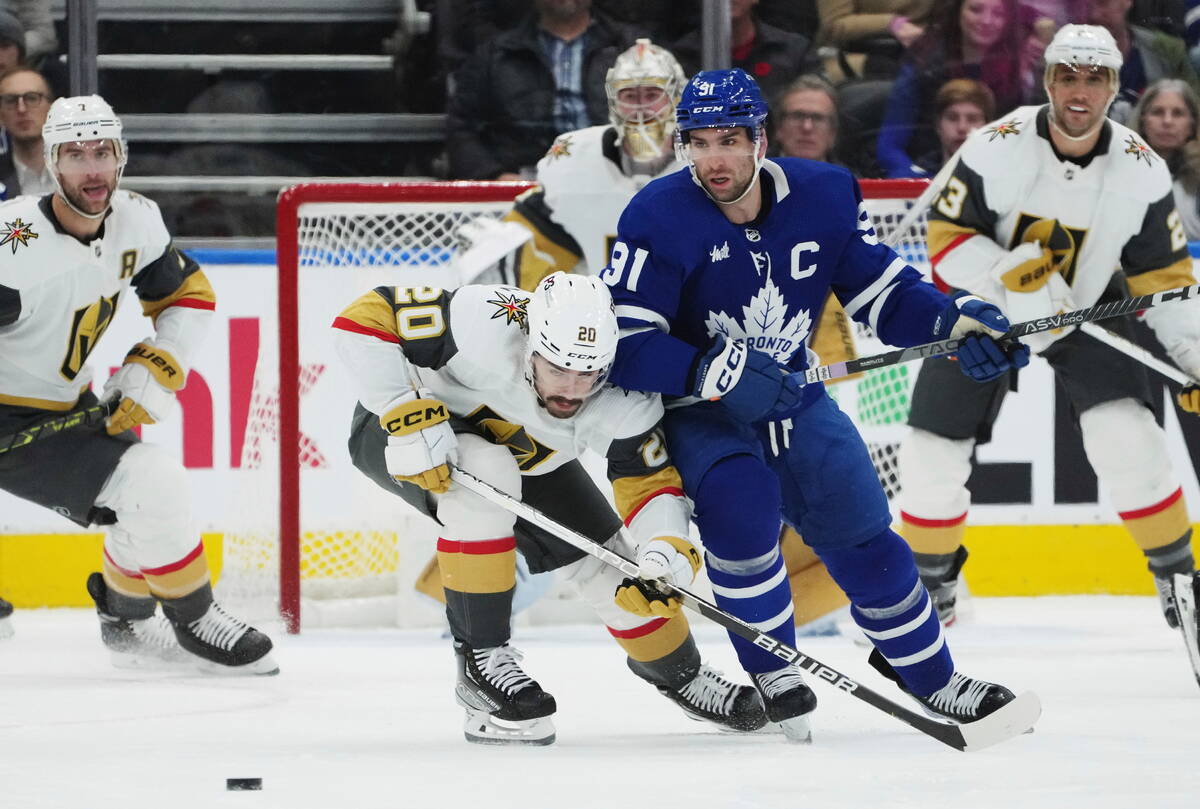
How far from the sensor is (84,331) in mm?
3697

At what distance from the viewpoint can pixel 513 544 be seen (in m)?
2.84

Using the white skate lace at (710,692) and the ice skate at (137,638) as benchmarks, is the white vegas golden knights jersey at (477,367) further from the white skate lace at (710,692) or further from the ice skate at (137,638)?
the ice skate at (137,638)

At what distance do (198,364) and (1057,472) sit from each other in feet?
7.32

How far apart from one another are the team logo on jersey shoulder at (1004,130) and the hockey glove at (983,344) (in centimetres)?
112

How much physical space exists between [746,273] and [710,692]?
679mm

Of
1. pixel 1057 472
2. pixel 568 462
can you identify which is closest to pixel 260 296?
pixel 568 462

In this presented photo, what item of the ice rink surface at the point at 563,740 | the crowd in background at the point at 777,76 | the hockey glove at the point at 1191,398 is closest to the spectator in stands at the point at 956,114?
the crowd in background at the point at 777,76

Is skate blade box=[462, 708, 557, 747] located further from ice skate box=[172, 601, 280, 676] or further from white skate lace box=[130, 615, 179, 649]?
white skate lace box=[130, 615, 179, 649]

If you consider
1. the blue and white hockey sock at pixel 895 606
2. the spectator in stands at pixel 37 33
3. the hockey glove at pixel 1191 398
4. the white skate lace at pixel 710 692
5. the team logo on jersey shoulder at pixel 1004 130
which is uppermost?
the spectator in stands at pixel 37 33

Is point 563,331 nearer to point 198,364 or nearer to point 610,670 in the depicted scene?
point 610,670

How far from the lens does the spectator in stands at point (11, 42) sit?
4746 mm

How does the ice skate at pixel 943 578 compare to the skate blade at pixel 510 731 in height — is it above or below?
below

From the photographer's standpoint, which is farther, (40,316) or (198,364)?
(198,364)

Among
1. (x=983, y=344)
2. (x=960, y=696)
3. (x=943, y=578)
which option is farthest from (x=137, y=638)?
(x=983, y=344)
